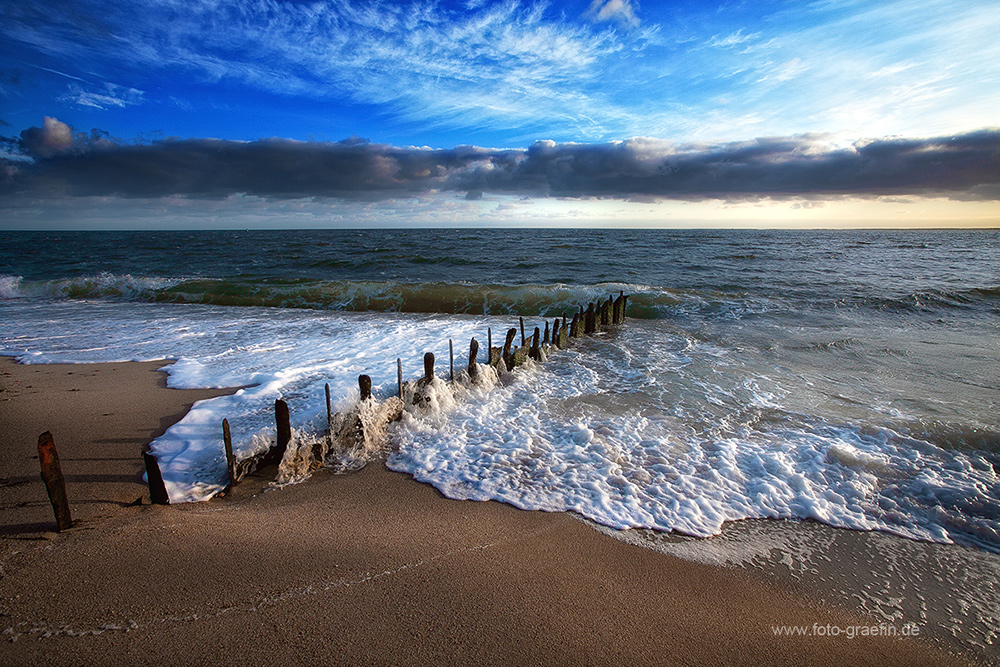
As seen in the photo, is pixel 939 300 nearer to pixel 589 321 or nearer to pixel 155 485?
pixel 589 321

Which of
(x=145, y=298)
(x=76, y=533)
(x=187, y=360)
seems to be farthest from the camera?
(x=145, y=298)

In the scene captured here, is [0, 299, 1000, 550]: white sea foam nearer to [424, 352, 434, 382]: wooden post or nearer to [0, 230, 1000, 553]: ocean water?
[0, 230, 1000, 553]: ocean water

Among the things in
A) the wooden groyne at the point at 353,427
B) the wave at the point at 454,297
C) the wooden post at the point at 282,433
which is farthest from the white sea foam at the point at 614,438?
the wave at the point at 454,297

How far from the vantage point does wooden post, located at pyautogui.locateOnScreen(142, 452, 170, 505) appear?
470 cm

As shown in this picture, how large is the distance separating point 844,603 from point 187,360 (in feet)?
41.3

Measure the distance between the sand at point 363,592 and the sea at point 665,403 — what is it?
54 cm

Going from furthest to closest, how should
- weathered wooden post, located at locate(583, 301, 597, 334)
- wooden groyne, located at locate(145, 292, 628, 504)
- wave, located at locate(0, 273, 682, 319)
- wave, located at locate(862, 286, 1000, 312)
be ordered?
wave, located at locate(0, 273, 682, 319)
wave, located at locate(862, 286, 1000, 312)
weathered wooden post, located at locate(583, 301, 597, 334)
wooden groyne, located at locate(145, 292, 628, 504)

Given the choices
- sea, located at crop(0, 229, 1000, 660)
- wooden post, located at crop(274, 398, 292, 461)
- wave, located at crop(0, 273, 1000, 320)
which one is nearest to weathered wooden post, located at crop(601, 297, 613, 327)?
sea, located at crop(0, 229, 1000, 660)

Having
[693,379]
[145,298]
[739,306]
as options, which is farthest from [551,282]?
[145,298]

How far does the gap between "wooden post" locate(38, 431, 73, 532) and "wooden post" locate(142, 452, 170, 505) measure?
2.10ft

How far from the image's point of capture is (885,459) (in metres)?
6.46

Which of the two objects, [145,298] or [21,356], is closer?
[21,356]

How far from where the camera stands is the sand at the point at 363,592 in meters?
3.21

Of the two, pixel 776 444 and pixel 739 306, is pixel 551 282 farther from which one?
pixel 776 444
